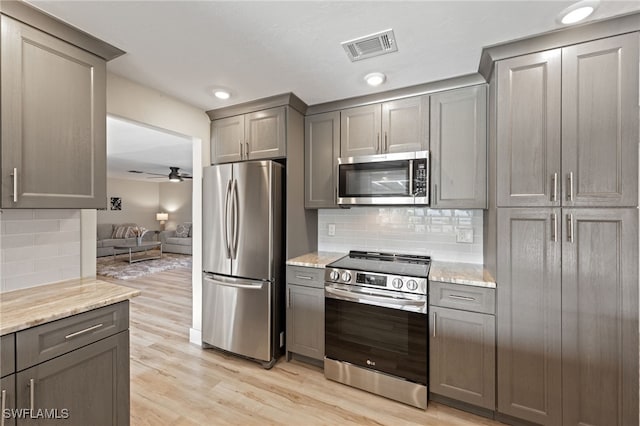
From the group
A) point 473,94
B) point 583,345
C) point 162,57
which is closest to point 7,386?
point 162,57

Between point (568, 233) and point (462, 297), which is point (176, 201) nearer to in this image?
point (462, 297)

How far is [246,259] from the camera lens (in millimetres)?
2504

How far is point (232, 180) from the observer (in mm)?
2553

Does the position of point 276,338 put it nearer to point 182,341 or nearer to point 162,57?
point 182,341

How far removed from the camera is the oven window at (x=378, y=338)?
6.49 ft

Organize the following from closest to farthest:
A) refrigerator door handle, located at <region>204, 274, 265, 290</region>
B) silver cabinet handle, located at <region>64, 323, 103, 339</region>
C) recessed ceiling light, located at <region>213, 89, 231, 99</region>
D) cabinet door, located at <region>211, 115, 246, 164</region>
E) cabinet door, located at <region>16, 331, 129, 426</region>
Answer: cabinet door, located at <region>16, 331, 129, 426</region>, silver cabinet handle, located at <region>64, 323, 103, 339</region>, recessed ceiling light, located at <region>213, 89, 231, 99</region>, refrigerator door handle, located at <region>204, 274, 265, 290</region>, cabinet door, located at <region>211, 115, 246, 164</region>

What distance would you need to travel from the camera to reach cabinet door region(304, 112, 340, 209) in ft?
8.66

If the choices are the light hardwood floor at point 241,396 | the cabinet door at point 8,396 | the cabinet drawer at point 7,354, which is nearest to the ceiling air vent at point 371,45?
the cabinet drawer at point 7,354

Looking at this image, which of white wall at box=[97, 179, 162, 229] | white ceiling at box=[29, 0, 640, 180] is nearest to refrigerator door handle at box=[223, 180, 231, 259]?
white ceiling at box=[29, 0, 640, 180]

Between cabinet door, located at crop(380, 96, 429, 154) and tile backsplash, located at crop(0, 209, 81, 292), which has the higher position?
cabinet door, located at crop(380, 96, 429, 154)

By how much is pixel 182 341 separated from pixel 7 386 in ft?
6.50

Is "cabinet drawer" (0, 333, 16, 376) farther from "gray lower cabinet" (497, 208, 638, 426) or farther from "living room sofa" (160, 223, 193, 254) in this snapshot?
"living room sofa" (160, 223, 193, 254)

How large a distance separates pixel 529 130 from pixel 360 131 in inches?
50.2

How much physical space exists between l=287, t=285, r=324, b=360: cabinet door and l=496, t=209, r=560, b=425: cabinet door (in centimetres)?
133
